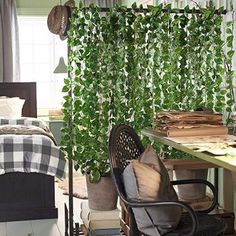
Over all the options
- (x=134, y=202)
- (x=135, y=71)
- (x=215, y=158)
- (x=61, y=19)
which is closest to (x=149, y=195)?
(x=134, y=202)

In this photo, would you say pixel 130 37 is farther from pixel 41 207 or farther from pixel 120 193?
pixel 41 207

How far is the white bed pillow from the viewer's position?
6082mm

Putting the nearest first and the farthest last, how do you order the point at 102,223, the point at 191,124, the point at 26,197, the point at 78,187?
the point at 191,124
the point at 102,223
the point at 26,197
the point at 78,187

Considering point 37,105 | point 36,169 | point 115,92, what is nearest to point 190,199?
A: point 115,92

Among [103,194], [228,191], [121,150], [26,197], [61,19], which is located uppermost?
[61,19]

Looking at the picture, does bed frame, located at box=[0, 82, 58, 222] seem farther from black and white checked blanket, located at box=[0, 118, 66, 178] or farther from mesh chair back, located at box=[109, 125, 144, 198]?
mesh chair back, located at box=[109, 125, 144, 198]

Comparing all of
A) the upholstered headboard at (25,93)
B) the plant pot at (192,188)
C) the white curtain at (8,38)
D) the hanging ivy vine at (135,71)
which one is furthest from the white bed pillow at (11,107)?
the plant pot at (192,188)

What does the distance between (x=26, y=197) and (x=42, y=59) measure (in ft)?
10.5

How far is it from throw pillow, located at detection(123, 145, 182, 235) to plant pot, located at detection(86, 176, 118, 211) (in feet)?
3.89

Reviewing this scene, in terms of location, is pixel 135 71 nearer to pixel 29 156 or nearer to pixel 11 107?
pixel 29 156

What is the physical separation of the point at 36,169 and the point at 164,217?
2.38 meters

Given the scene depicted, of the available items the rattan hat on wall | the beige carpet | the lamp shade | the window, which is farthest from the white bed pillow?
the rattan hat on wall

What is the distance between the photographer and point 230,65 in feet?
11.1

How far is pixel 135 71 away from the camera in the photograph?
3395 millimetres
